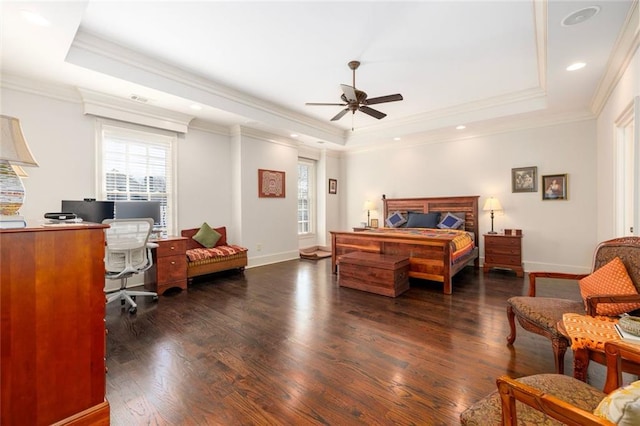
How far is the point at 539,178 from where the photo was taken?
4895mm

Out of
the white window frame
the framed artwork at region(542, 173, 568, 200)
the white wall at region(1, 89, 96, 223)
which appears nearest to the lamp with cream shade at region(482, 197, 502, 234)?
the framed artwork at region(542, 173, 568, 200)

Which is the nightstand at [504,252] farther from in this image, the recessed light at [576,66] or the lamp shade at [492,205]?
the recessed light at [576,66]

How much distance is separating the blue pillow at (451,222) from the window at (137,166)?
4.98 metres

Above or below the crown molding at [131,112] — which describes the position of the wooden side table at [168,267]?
below

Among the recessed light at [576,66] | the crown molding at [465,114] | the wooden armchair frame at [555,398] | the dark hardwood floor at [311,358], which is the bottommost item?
the dark hardwood floor at [311,358]

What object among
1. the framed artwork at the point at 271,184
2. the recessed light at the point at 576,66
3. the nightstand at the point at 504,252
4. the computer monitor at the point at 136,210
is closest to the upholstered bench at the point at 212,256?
the computer monitor at the point at 136,210

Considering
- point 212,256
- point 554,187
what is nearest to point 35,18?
point 212,256

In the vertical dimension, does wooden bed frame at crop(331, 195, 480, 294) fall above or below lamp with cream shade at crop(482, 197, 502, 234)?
below

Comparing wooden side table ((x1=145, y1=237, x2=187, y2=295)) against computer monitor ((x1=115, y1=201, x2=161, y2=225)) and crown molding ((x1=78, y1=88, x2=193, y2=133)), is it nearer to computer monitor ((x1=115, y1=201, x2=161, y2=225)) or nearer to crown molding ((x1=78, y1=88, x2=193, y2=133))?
computer monitor ((x1=115, y1=201, x2=161, y2=225))

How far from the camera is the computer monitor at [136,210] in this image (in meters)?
3.73

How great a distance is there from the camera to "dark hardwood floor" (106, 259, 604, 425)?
5.37ft

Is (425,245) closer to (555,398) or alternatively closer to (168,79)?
(555,398)

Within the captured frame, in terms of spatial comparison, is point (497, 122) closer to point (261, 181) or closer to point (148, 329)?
point (261, 181)

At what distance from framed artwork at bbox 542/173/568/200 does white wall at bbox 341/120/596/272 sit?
7 centimetres
